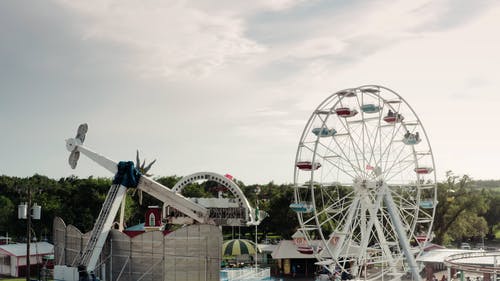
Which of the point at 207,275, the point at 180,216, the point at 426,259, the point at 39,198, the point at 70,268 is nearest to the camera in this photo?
the point at 207,275

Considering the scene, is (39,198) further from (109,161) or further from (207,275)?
(207,275)

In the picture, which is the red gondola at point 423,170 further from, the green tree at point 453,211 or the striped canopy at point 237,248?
the green tree at point 453,211

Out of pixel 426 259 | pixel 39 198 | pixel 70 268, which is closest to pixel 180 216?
pixel 70 268

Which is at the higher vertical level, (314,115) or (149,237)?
(314,115)

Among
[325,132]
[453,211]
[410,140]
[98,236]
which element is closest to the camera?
[98,236]

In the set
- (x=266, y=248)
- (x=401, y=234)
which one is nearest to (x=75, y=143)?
(x=401, y=234)

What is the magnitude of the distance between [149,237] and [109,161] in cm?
A: 1176

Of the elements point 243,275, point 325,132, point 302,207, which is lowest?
point 243,275

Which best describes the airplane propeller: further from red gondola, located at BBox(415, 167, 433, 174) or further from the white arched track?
red gondola, located at BBox(415, 167, 433, 174)

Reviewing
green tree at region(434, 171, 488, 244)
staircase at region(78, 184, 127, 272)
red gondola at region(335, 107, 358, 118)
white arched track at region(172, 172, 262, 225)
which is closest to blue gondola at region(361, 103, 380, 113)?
red gondola at region(335, 107, 358, 118)

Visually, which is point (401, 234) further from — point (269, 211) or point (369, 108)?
point (269, 211)

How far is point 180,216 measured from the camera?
184ft

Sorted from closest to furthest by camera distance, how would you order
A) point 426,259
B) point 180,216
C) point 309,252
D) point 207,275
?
point 207,275
point 309,252
point 426,259
point 180,216

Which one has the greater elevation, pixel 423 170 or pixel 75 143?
pixel 75 143
